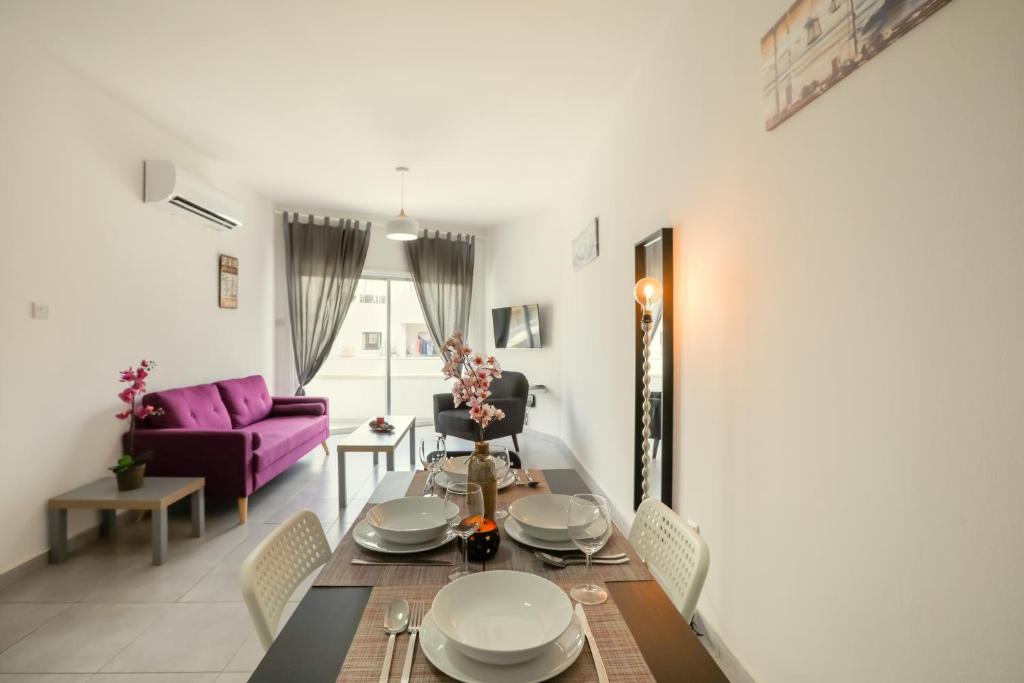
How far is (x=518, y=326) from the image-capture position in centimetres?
622

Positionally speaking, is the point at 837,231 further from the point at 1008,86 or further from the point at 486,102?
the point at 486,102

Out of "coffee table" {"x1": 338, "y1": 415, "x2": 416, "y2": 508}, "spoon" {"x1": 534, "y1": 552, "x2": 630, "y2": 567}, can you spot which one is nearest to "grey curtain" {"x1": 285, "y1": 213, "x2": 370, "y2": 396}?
"coffee table" {"x1": 338, "y1": 415, "x2": 416, "y2": 508}

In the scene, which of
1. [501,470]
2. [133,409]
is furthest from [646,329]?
[133,409]

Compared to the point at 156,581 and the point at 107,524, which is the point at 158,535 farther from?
the point at 107,524

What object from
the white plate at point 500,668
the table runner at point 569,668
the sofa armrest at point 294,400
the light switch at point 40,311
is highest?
the light switch at point 40,311

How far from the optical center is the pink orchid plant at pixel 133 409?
2879 mm

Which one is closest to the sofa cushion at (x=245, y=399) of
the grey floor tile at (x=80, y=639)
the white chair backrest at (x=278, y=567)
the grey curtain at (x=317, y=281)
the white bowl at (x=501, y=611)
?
the grey curtain at (x=317, y=281)

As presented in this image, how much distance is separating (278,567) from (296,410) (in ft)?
13.7

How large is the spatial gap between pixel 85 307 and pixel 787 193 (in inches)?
153

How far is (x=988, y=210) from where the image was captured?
89 cm

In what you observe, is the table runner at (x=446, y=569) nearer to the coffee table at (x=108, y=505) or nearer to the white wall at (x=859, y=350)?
the white wall at (x=859, y=350)

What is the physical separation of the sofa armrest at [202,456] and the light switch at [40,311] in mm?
941

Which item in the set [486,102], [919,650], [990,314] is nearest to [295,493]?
[486,102]

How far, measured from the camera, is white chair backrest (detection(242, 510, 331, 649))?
3.44ft
